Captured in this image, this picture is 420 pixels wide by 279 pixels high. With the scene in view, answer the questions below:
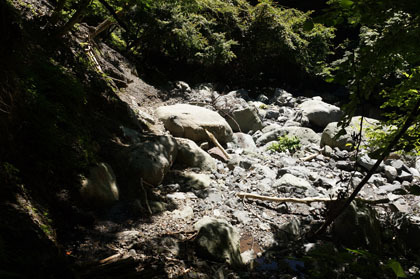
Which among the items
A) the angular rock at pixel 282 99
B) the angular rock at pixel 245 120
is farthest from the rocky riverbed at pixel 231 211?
the angular rock at pixel 282 99

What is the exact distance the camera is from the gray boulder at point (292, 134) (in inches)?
327

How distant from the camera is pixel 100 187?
136 inches

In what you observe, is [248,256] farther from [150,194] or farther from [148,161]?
[148,161]

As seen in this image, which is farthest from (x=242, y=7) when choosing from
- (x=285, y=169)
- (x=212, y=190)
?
(x=212, y=190)

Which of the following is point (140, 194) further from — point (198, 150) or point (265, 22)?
point (265, 22)

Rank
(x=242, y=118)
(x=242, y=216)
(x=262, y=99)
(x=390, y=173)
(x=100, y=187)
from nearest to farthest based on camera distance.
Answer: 1. (x=100, y=187)
2. (x=242, y=216)
3. (x=390, y=173)
4. (x=242, y=118)
5. (x=262, y=99)

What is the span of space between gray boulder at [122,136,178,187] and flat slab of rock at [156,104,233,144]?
6.24ft

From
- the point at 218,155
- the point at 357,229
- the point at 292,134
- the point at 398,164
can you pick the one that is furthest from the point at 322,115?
the point at 357,229

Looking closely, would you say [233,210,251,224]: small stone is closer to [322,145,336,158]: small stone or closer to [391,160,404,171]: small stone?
[322,145,336,158]: small stone

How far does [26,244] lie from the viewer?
1.80 m

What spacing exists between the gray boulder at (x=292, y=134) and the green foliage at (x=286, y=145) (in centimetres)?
42

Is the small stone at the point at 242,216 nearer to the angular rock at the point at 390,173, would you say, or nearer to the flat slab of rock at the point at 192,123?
the flat slab of rock at the point at 192,123

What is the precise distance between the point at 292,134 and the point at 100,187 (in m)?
6.42

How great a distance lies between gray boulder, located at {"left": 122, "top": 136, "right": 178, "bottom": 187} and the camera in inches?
166
